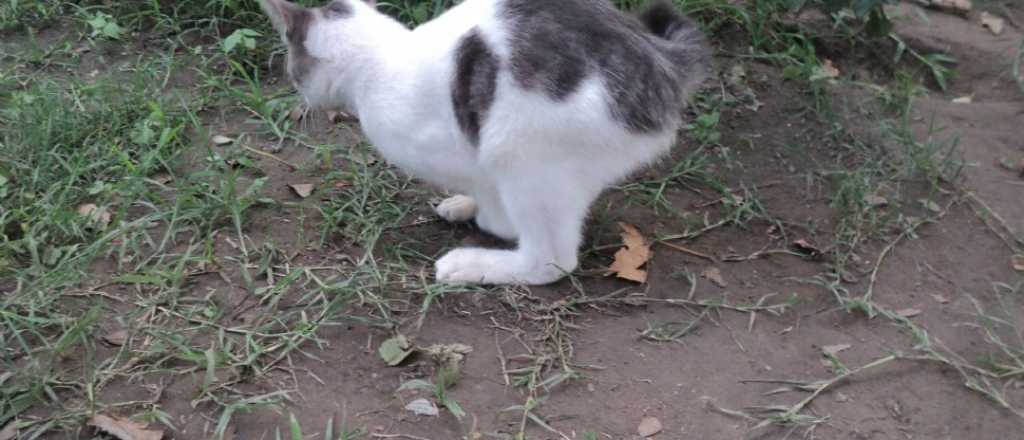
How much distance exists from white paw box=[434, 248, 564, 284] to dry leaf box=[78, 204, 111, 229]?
1237 millimetres

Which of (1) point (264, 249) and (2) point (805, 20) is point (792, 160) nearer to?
(2) point (805, 20)

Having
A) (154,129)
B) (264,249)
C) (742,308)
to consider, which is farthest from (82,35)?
(742,308)

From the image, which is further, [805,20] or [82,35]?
[805,20]

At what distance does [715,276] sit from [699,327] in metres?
0.32

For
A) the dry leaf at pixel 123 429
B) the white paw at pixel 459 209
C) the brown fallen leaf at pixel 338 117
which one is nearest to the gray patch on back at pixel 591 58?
the white paw at pixel 459 209

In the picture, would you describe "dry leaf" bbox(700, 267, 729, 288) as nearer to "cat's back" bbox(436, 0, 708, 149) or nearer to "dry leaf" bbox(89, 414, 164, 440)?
"cat's back" bbox(436, 0, 708, 149)

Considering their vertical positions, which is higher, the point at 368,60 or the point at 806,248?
the point at 368,60

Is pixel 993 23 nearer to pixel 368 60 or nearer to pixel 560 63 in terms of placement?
pixel 560 63

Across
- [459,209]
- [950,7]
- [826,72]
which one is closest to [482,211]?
[459,209]

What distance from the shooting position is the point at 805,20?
4.86 metres

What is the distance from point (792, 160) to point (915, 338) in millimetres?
1131

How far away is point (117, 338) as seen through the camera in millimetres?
2977

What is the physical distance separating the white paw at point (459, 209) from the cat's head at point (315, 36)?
2.19 ft

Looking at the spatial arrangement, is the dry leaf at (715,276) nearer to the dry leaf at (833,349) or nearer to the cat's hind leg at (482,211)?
the dry leaf at (833,349)
